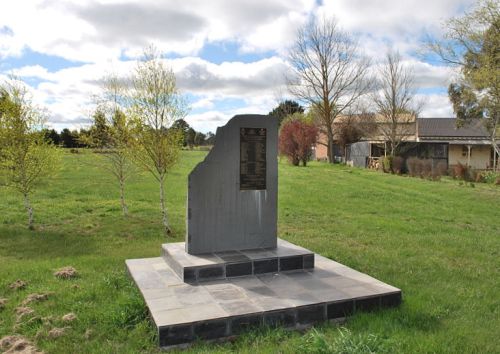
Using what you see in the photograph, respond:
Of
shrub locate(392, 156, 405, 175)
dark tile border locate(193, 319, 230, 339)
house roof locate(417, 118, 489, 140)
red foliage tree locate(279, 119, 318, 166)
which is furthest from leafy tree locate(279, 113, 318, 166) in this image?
A: dark tile border locate(193, 319, 230, 339)

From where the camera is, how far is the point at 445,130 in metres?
40.7

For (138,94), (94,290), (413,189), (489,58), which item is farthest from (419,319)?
(413,189)

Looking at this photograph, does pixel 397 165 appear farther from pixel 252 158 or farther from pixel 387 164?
pixel 252 158

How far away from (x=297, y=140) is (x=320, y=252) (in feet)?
89.3

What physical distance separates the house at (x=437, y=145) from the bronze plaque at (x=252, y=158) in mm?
28022

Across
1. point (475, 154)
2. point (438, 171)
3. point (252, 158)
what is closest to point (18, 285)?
point (252, 158)

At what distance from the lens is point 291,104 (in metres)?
57.9

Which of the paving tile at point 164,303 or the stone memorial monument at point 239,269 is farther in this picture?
the paving tile at point 164,303

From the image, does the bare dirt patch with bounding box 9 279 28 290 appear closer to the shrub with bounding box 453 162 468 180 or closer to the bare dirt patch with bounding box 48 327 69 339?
the bare dirt patch with bounding box 48 327 69 339

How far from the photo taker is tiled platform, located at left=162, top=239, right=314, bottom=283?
5.37 metres

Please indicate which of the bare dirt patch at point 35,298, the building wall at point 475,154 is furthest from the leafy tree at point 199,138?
the bare dirt patch at point 35,298

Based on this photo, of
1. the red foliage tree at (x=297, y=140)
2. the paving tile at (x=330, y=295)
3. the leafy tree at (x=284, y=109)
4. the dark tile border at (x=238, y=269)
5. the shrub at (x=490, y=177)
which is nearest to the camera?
the paving tile at (x=330, y=295)

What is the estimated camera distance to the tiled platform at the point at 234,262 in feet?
17.6

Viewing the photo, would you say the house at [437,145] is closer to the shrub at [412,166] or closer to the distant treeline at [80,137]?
the shrub at [412,166]
